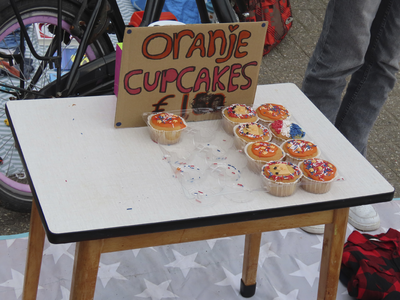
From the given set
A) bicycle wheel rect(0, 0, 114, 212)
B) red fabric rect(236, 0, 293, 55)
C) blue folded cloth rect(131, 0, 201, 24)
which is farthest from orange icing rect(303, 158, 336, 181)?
blue folded cloth rect(131, 0, 201, 24)

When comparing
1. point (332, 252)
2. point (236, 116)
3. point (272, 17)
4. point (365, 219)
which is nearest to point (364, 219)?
point (365, 219)

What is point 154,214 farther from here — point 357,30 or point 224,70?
point 357,30

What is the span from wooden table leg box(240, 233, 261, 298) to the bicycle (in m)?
0.85

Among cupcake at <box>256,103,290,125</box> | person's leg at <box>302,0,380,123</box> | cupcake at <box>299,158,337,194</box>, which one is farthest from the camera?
person's leg at <box>302,0,380,123</box>

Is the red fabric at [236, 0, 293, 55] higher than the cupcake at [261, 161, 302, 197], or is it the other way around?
the cupcake at [261, 161, 302, 197]

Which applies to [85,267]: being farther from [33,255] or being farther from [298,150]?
[298,150]

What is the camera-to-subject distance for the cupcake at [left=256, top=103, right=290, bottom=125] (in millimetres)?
1304

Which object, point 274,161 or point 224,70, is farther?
point 224,70

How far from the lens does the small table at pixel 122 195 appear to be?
37.4 inches

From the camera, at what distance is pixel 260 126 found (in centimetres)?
126

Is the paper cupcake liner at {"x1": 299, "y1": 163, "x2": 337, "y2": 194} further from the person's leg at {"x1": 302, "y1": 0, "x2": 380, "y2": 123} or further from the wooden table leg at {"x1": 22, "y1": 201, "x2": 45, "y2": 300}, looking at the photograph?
the person's leg at {"x1": 302, "y1": 0, "x2": 380, "y2": 123}

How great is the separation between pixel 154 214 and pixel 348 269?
3.67 feet

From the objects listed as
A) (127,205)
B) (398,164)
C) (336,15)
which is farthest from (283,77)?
(127,205)

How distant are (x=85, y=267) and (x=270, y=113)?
0.65 meters
